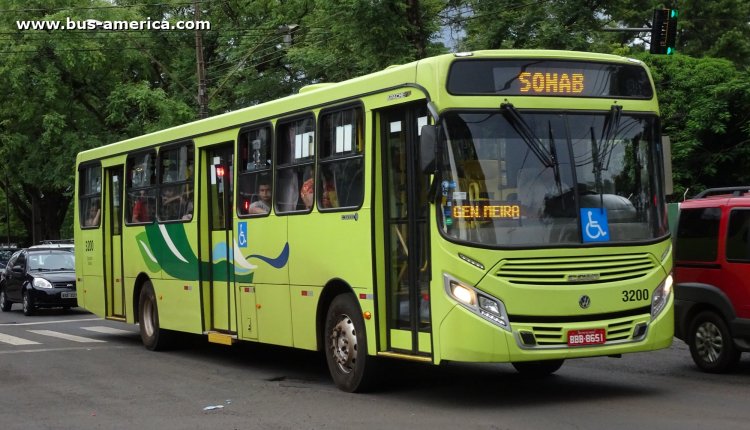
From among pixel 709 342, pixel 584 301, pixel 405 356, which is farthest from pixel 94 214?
pixel 584 301

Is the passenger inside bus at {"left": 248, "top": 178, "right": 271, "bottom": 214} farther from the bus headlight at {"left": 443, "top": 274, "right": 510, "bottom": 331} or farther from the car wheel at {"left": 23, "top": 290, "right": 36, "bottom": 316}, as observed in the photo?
the car wheel at {"left": 23, "top": 290, "right": 36, "bottom": 316}

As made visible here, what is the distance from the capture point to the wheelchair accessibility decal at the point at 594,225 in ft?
33.2

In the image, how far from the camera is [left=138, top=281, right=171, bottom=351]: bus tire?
17.3m

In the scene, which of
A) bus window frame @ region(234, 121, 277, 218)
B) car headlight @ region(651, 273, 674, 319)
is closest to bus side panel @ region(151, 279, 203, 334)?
bus window frame @ region(234, 121, 277, 218)

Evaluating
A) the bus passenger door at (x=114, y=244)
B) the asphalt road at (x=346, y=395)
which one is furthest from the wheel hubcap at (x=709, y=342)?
the bus passenger door at (x=114, y=244)

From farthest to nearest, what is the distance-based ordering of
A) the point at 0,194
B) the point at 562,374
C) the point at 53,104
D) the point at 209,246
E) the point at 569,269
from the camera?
the point at 0,194 → the point at 53,104 → the point at 209,246 → the point at 562,374 → the point at 569,269

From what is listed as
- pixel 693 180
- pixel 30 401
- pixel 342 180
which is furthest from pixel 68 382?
pixel 693 180

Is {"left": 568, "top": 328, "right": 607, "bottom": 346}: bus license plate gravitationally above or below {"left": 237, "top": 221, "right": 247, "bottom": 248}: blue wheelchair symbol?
below

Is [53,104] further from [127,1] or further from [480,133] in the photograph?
[480,133]

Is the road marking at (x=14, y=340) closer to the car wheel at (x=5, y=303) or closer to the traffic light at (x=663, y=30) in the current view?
the car wheel at (x=5, y=303)

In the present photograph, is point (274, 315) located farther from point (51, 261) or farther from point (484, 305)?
point (51, 261)

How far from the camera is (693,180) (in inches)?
1096

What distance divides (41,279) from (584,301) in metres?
20.2

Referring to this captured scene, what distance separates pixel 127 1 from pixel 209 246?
34953mm
